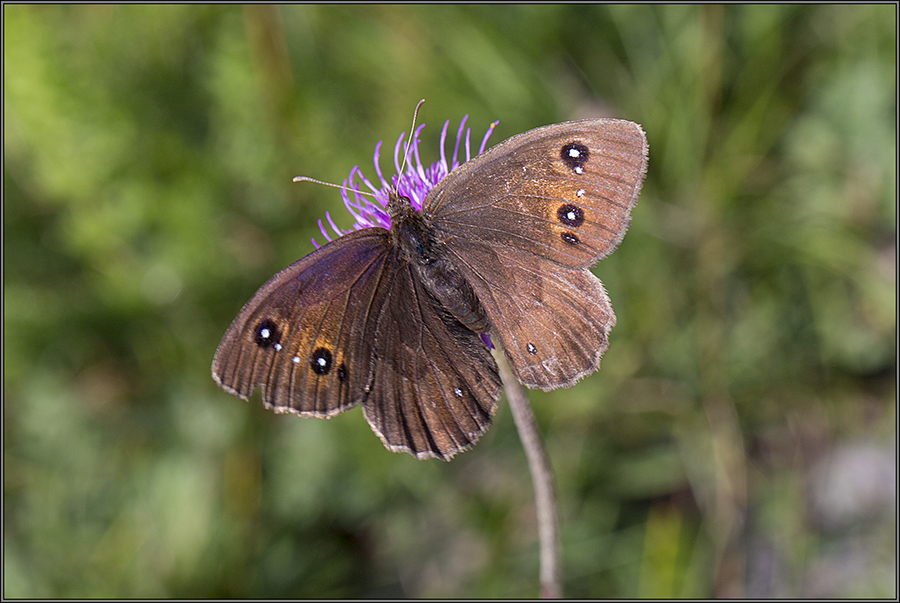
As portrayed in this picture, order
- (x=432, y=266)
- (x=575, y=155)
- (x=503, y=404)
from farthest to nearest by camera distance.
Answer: (x=503, y=404) → (x=432, y=266) → (x=575, y=155)

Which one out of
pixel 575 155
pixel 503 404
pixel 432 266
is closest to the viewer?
pixel 575 155

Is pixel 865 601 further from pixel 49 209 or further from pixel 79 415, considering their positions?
pixel 49 209

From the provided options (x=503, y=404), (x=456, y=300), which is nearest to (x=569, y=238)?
(x=456, y=300)

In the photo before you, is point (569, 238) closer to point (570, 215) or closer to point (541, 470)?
point (570, 215)

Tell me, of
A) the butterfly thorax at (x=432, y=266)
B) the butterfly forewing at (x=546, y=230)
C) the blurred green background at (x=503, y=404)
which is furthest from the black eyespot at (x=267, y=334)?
the blurred green background at (x=503, y=404)

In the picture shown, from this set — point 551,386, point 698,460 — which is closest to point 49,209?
point 551,386

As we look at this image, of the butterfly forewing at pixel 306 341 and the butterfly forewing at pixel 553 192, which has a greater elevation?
the butterfly forewing at pixel 553 192

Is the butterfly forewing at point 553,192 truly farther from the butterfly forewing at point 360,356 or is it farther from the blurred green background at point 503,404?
the blurred green background at point 503,404

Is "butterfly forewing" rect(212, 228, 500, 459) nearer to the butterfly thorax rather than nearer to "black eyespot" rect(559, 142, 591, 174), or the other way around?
the butterfly thorax
